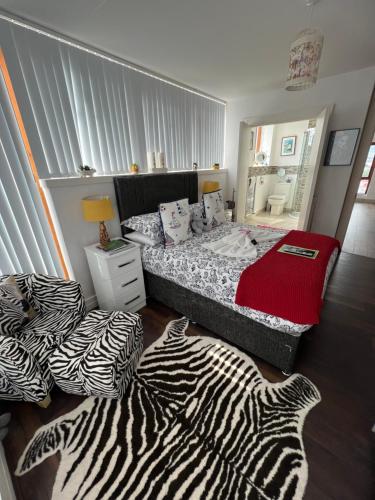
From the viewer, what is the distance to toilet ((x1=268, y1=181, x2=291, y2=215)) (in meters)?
5.50

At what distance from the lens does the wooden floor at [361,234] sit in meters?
3.60

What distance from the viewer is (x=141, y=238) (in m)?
2.35

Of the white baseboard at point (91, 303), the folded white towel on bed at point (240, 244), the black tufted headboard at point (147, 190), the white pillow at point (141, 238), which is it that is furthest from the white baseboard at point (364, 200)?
the white baseboard at point (91, 303)

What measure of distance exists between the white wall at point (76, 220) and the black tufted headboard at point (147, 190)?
0.11 metres

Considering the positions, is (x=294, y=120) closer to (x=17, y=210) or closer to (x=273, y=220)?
(x=273, y=220)

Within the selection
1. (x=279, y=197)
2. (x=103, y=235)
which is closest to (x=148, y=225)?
(x=103, y=235)

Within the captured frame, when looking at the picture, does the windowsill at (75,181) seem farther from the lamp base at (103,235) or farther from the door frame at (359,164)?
the door frame at (359,164)

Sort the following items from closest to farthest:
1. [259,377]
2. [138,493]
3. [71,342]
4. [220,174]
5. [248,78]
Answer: [138,493]
[71,342]
[259,377]
[248,78]
[220,174]

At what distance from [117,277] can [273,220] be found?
14.5ft

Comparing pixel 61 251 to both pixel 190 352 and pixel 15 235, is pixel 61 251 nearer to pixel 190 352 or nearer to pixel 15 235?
pixel 15 235

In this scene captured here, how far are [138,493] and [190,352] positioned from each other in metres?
0.86

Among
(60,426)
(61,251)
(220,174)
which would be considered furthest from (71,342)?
(220,174)

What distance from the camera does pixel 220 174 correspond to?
13.3 ft

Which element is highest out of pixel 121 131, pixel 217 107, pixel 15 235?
pixel 217 107
